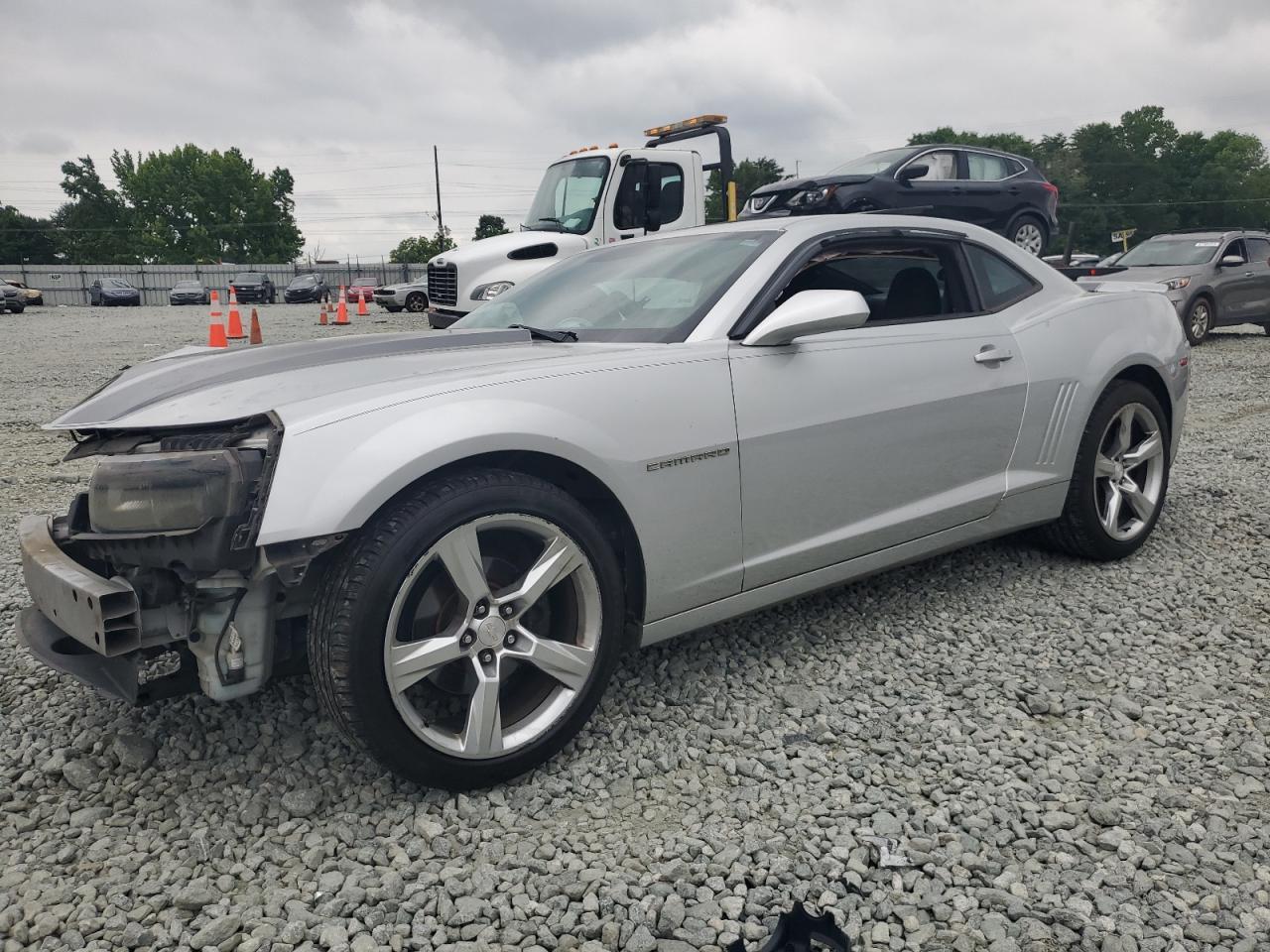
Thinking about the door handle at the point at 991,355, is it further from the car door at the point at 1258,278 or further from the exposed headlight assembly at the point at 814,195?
the car door at the point at 1258,278

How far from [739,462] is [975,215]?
9511 millimetres

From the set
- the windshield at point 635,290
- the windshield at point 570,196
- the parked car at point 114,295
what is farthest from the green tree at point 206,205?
the windshield at point 635,290

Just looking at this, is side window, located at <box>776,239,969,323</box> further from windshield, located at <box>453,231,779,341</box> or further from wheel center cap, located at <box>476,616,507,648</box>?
wheel center cap, located at <box>476,616,507,648</box>

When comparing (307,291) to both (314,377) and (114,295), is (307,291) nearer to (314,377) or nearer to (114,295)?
(114,295)

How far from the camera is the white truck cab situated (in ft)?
33.1

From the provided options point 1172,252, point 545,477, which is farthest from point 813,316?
point 1172,252

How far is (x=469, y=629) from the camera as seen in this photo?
234cm

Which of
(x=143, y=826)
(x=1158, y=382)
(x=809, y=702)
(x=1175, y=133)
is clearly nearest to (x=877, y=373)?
(x=809, y=702)

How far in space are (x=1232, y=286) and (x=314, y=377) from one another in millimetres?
14036

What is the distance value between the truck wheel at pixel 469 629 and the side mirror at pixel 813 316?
80 centimetres

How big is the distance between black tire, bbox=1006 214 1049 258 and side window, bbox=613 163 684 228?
13.6 ft

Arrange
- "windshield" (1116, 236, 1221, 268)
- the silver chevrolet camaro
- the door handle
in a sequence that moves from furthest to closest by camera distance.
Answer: "windshield" (1116, 236, 1221, 268) < the door handle < the silver chevrolet camaro

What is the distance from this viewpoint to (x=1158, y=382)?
13.8 ft

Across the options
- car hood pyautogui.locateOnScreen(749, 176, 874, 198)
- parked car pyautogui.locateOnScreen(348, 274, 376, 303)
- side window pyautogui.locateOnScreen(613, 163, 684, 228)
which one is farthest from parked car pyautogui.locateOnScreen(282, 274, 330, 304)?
car hood pyautogui.locateOnScreen(749, 176, 874, 198)
